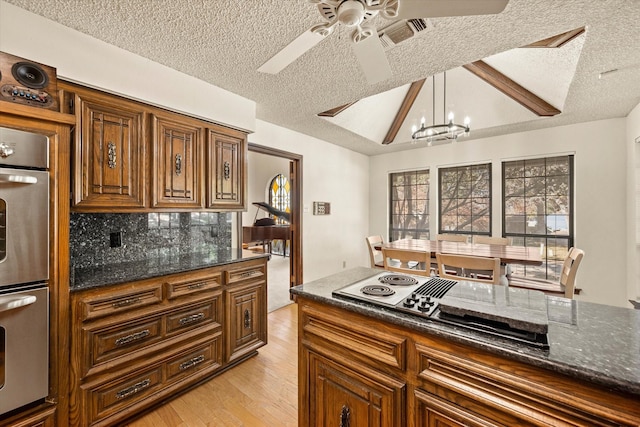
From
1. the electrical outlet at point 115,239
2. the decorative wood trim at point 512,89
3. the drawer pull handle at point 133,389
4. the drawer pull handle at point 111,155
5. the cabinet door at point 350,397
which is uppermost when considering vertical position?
the decorative wood trim at point 512,89

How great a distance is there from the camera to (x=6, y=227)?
4.52 feet

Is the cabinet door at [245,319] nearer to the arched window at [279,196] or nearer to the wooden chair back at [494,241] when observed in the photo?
the wooden chair back at [494,241]

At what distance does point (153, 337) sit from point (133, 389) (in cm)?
33

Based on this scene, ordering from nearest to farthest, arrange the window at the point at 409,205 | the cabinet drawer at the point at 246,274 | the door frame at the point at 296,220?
the cabinet drawer at the point at 246,274, the door frame at the point at 296,220, the window at the point at 409,205

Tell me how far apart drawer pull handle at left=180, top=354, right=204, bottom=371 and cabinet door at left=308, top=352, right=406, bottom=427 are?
3.96 ft

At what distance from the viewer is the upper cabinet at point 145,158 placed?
1.84 meters

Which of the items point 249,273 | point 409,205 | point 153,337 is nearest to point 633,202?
point 409,205

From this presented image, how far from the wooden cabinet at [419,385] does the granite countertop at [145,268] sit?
3.78 feet

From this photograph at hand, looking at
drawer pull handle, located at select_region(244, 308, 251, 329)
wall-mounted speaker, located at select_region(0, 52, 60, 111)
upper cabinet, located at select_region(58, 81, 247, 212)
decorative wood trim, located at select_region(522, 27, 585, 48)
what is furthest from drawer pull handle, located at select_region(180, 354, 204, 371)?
decorative wood trim, located at select_region(522, 27, 585, 48)

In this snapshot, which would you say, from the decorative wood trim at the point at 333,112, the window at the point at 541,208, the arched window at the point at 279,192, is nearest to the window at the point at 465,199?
the window at the point at 541,208

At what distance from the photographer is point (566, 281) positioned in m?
2.61

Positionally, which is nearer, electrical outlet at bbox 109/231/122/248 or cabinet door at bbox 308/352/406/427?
cabinet door at bbox 308/352/406/427

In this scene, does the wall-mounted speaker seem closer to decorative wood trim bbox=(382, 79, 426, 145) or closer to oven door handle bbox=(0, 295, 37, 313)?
oven door handle bbox=(0, 295, 37, 313)

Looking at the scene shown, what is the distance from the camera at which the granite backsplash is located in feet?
6.95
